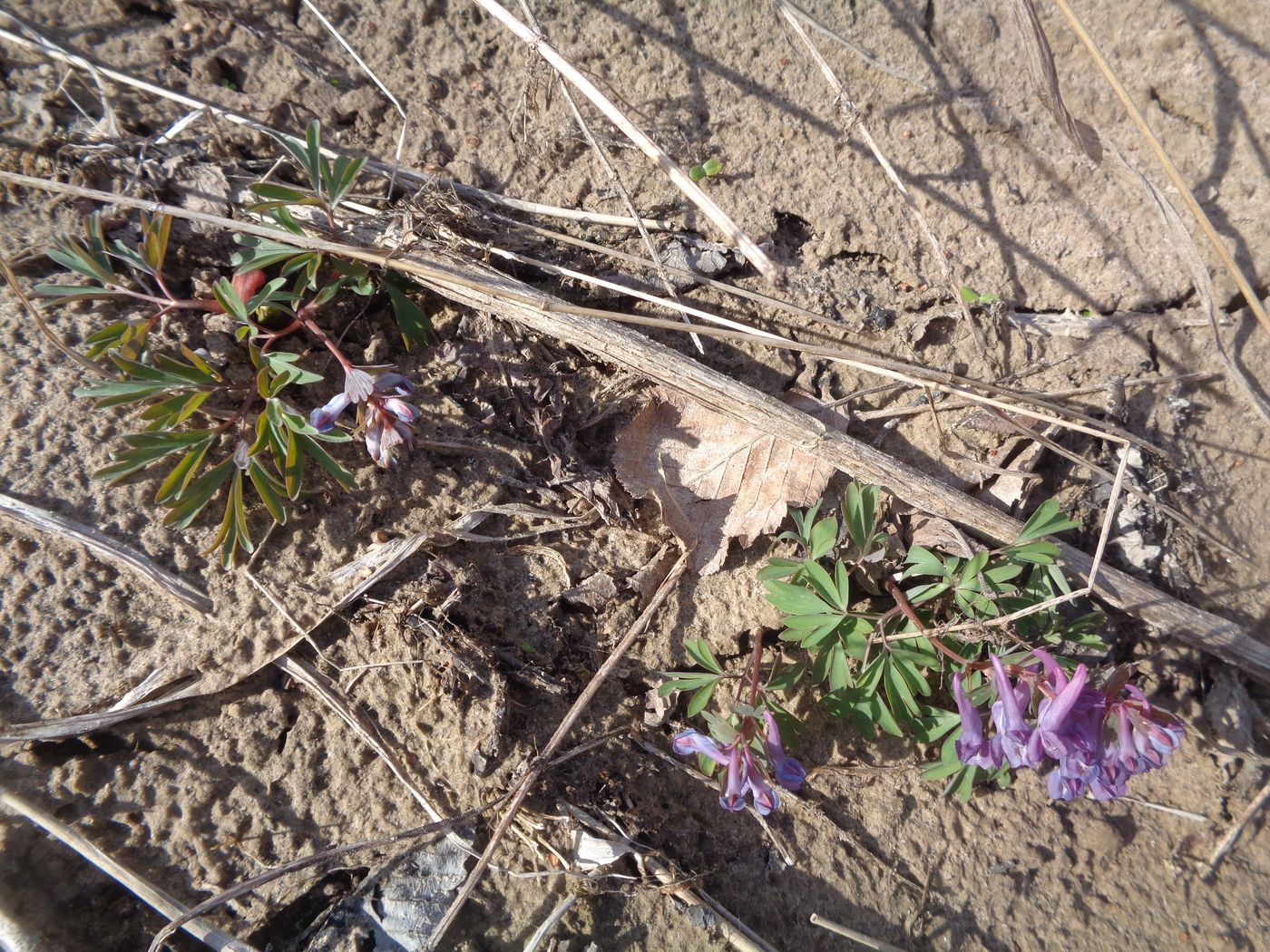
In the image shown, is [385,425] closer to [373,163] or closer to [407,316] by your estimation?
[407,316]

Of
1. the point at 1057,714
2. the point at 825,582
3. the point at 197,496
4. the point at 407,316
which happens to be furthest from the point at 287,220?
the point at 1057,714

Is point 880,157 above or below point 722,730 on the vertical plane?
above

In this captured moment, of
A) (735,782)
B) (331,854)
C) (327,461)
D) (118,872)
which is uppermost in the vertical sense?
(327,461)

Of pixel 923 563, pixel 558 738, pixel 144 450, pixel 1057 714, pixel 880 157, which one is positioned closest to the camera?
pixel 1057 714

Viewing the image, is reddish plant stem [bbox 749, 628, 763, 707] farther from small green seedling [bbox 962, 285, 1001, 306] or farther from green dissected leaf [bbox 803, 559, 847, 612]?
small green seedling [bbox 962, 285, 1001, 306]

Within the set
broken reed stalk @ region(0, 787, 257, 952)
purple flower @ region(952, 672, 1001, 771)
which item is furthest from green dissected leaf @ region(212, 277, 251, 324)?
purple flower @ region(952, 672, 1001, 771)

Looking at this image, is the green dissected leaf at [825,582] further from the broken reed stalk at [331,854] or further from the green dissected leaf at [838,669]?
the broken reed stalk at [331,854]

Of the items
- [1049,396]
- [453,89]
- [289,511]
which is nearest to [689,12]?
[453,89]
